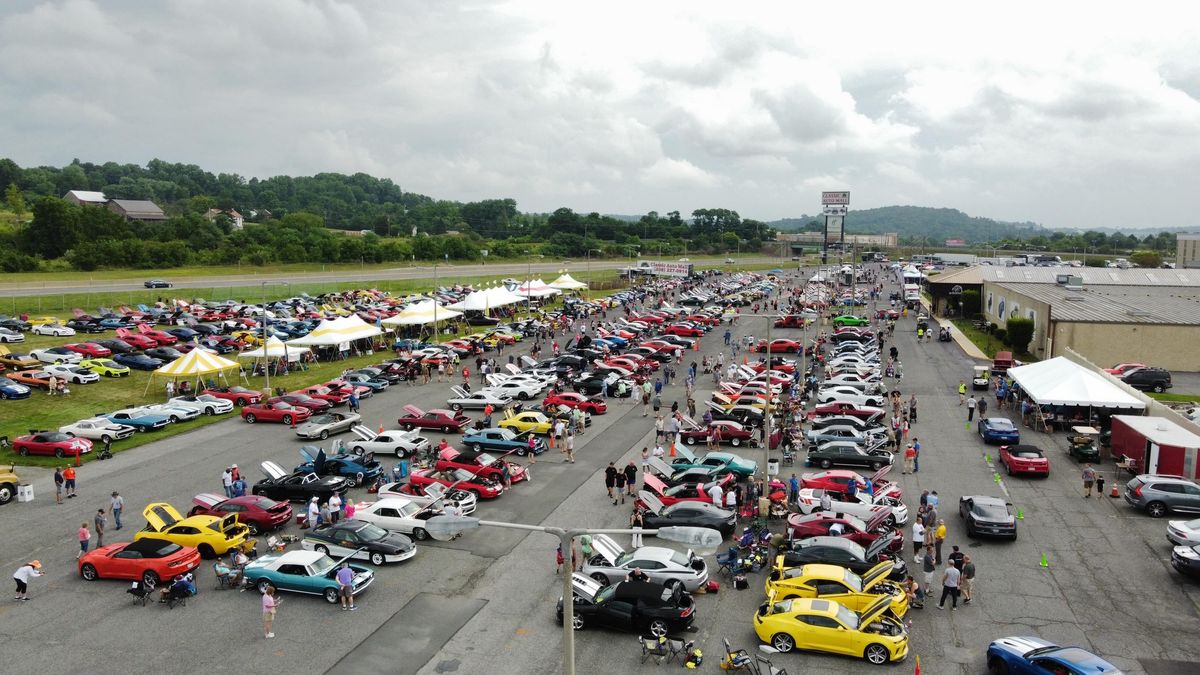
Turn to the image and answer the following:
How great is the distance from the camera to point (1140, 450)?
29.0 meters

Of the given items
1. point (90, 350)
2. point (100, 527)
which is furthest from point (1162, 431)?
point (90, 350)

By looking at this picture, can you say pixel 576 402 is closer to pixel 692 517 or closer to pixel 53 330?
pixel 692 517

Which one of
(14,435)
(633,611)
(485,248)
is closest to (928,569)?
(633,611)

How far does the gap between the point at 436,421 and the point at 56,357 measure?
92.5 feet

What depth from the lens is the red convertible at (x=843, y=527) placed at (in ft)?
72.1

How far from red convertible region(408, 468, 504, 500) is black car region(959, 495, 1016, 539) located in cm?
1440

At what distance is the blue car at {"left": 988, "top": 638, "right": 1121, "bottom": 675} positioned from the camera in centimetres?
1451

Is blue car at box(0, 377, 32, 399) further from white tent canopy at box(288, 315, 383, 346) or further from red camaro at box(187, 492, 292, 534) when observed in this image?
red camaro at box(187, 492, 292, 534)

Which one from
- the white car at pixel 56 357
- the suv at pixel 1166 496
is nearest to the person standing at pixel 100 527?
the suv at pixel 1166 496

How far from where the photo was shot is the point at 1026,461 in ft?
94.1

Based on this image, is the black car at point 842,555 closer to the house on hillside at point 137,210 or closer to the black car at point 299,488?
the black car at point 299,488

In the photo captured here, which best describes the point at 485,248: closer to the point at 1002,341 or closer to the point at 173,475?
the point at 1002,341

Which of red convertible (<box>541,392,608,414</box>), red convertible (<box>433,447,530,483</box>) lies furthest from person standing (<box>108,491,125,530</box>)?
red convertible (<box>541,392,608,414</box>)

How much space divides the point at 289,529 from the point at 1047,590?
2053 centimetres
